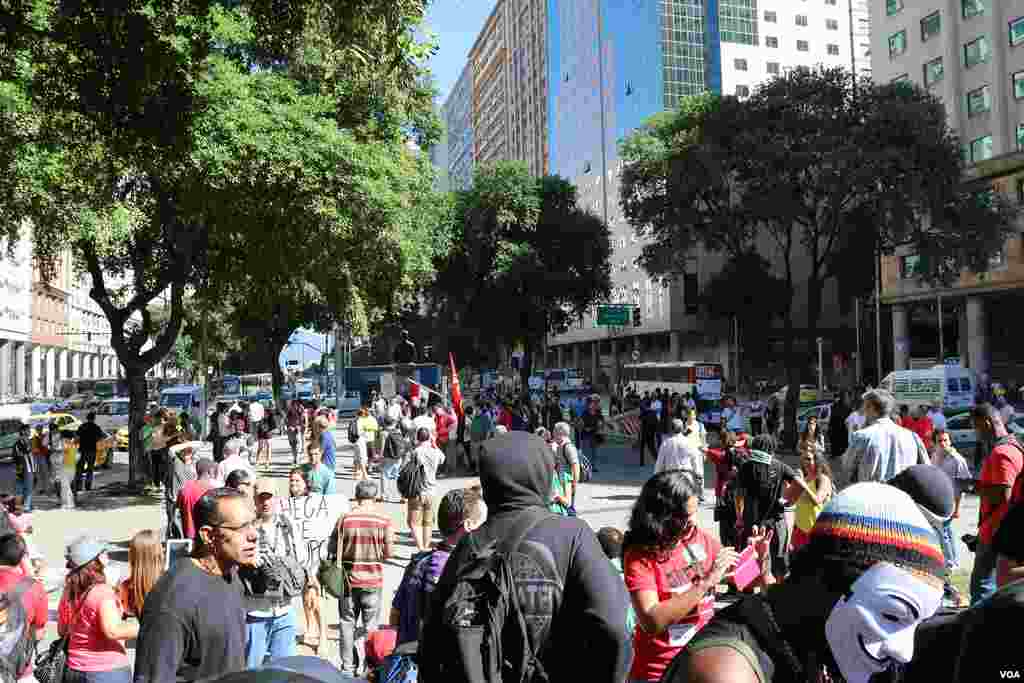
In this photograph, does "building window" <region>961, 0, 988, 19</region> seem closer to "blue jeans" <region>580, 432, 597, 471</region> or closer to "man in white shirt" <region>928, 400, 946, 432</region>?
"man in white shirt" <region>928, 400, 946, 432</region>

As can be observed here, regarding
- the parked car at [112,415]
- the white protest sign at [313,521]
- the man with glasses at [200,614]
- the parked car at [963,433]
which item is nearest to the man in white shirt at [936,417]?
the parked car at [963,433]

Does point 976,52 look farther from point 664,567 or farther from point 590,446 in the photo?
point 664,567

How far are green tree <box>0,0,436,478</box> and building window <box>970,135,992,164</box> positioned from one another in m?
32.3

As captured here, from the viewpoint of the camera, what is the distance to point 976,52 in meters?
43.9

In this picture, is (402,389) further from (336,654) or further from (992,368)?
(992,368)

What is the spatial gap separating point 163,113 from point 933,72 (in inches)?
1867

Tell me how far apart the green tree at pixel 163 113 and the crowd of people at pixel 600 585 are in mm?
3837

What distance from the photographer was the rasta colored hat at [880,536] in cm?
167

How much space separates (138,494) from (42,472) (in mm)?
2940

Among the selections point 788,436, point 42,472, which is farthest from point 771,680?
point 788,436

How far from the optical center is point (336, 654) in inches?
283

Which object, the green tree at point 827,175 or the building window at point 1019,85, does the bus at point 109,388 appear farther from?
the building window at point 1019,85

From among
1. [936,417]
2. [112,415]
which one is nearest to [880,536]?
[936,417]

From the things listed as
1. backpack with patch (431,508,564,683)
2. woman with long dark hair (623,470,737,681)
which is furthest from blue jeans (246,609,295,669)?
backpack with patch (431,508,564,683)
